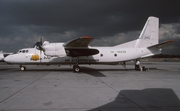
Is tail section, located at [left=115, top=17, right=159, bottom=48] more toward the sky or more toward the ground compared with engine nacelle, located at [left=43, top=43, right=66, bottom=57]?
more toward the sky

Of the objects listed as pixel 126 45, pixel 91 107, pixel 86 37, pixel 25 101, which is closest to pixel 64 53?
pixel 86 37

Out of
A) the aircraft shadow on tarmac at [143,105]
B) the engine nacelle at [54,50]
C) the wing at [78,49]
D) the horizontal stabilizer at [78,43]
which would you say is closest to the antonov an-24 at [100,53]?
the wing at [78,49]

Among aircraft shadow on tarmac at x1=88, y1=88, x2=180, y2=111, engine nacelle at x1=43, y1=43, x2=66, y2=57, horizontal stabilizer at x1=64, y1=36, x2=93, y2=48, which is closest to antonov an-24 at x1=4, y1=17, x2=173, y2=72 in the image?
engine nacelle at x1=43, y1=43, x2=66, y2=57

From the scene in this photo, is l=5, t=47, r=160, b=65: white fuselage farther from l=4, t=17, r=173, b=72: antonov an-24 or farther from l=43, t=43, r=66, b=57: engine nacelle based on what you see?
l=43, t=43, r=66, b=57: engine nacelle

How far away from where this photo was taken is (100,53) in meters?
18.0

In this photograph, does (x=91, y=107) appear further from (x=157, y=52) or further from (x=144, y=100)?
(x=157, y=52)

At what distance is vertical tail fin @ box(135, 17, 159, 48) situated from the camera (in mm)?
18859

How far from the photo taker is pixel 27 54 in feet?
58.2

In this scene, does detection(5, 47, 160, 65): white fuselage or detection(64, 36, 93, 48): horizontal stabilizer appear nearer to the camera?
detection(64, 36, 93, 48): horizontal stabilizer

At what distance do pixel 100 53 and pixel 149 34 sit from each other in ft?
22.4

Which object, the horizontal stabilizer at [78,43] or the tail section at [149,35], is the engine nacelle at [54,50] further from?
the tail section at [149,35]

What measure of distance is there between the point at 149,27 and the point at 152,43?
2.07m

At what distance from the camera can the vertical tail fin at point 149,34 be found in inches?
742

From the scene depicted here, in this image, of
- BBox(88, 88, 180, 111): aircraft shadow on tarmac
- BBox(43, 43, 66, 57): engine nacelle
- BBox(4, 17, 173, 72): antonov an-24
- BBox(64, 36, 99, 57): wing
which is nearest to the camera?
BBox(88, 88, 180, 111): aircraft shadow on tarmac
